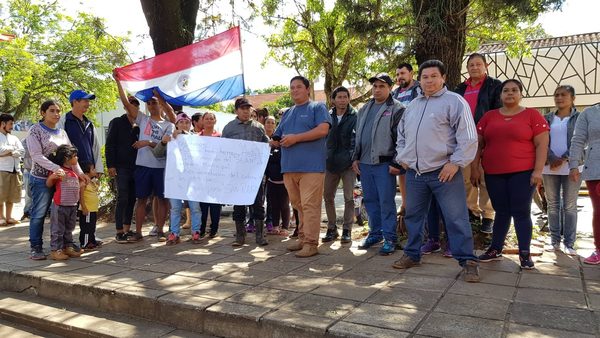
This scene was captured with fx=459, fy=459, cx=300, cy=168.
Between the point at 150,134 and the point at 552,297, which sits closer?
the point at 552,297

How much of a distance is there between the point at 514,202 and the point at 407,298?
1.53m

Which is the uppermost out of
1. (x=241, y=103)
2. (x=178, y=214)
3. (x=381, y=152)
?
(x=241, y=103)

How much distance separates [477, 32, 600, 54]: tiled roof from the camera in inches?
893

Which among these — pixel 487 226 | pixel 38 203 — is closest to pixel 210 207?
pixel 38 203

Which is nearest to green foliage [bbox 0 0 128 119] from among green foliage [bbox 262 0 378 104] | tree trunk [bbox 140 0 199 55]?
green foliage [bbox 262 0 378 104]

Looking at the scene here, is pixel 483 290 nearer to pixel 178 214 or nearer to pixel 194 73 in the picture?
pixel 178 214

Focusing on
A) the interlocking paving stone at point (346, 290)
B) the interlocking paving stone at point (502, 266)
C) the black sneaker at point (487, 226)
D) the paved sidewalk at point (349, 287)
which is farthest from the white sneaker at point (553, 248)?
the interlocking paving stone at point (346, 290)

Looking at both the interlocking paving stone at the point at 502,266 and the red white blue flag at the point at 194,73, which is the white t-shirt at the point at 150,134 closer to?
the red white blue flag at the point at 194,73

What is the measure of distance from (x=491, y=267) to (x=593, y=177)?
133 cm

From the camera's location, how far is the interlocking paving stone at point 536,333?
2.81 metres

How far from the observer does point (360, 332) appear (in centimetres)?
291

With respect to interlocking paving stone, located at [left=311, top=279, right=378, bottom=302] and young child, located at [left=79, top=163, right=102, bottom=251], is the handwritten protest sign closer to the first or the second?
young child, located at [left=79, top=163, right=102, bottom=251]

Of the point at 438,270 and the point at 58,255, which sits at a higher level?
the point at 58,255

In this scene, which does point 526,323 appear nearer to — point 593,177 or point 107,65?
point 593,177
